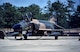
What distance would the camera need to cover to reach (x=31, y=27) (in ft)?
128

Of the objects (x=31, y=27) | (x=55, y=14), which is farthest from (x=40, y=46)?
(x=55, y=14)

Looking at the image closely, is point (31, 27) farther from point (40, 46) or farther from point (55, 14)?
point (55, 14)

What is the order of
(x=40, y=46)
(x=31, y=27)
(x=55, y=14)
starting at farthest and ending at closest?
(x=55, y=14) < (x=31, y=27) < (x=40, y=46)

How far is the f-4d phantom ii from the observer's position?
37688 millimetres

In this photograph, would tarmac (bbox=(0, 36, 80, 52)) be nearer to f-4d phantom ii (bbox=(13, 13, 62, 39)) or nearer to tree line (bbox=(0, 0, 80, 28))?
f-4d phantom ii (bbox=(13, 13, 62, 39))

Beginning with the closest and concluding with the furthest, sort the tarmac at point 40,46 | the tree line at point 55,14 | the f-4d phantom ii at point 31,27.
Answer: the tarmac at point 40,46
the f-4d phantom ii at point 31,27
the tree line at point 55,14

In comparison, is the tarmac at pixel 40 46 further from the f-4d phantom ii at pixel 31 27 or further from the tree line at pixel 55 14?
the tree line at pixel 55 14

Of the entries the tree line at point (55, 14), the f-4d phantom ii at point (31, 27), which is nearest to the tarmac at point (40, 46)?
the f-4d phantom ii at point (31, 27)

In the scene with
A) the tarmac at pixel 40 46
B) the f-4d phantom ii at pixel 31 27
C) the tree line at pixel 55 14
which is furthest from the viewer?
the tree line at pixel 55 14

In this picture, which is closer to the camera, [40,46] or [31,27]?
[40,46]

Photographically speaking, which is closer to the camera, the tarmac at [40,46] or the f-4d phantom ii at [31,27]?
the tarmac at [40,46]

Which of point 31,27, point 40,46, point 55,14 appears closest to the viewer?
point 40,46

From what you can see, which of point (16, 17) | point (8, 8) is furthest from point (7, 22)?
point (8, 8)

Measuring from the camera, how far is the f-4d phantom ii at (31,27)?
124 feet
